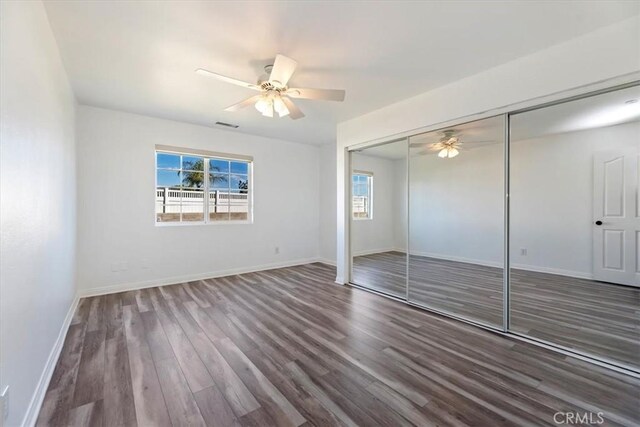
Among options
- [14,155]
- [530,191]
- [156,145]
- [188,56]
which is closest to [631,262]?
[530,191]

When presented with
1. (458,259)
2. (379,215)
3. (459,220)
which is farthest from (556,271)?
(379,215)

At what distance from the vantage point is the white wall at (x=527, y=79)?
191 centimetres

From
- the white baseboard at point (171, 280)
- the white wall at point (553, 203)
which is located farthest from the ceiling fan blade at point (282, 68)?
the white baseboard at point (171, 280)

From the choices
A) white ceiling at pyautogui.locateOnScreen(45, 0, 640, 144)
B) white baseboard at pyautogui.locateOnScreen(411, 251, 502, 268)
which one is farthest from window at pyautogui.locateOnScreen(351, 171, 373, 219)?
white ceiling at pyautogui.locateOnScreen(45, 0, 640, 144)

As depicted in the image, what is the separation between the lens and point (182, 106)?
354 centimetres

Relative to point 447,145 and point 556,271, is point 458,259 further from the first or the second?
point 447,145

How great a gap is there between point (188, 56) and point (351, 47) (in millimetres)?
1509

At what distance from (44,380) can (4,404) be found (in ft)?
2.76

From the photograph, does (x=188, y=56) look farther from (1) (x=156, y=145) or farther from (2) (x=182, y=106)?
(1) (x=156, y=145)

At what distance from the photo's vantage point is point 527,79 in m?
2.34

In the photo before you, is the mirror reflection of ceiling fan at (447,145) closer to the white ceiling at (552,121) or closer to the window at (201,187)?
the white ceiling at (552,121)

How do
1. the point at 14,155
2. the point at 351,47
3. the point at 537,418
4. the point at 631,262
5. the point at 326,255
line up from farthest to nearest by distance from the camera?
the point at 326,255 < the point at 631,262 < the point at 351,47 < the point at 537,418 < the point at 14,155

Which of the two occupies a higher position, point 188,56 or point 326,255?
point 188,56

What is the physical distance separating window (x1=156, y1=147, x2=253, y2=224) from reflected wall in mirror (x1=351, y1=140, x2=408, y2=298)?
2.18 meters
